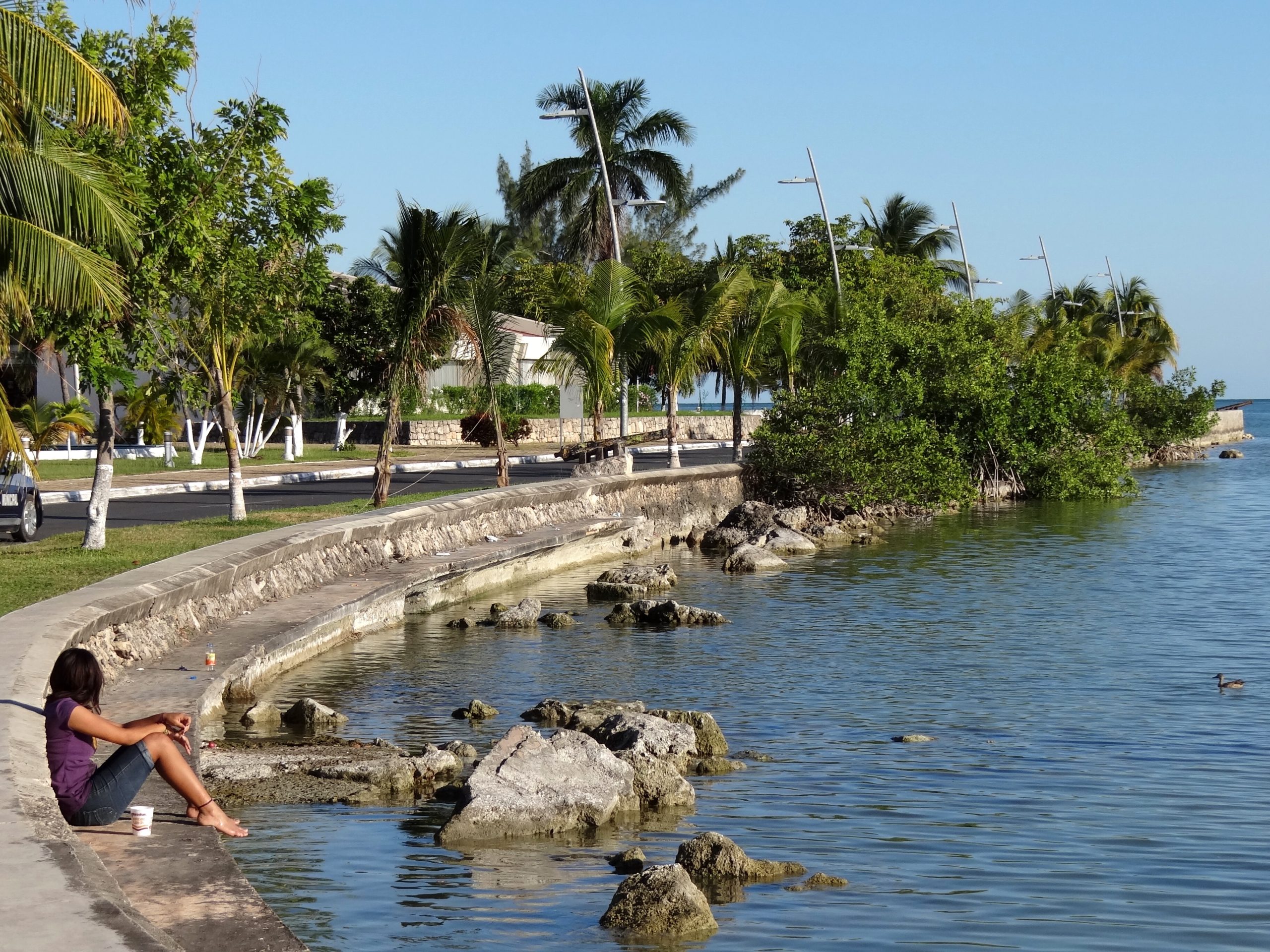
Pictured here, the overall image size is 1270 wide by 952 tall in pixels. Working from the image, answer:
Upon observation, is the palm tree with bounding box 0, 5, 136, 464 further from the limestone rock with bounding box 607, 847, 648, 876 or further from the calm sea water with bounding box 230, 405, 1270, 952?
the limestone rock with bounding box 607, 847, 648, 876

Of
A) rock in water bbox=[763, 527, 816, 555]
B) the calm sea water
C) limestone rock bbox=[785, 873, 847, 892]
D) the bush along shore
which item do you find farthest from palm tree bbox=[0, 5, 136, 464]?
rock in water bbox=[763, 527, 816, 555]

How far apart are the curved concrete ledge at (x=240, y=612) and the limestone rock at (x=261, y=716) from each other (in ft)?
0.87

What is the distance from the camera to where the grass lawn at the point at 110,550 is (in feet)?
45.9

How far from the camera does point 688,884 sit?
24.2 ft

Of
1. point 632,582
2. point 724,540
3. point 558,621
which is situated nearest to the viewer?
point 558,621

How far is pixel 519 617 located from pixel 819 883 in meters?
9.64

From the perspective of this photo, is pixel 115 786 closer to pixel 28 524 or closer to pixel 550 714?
pixel 550 714

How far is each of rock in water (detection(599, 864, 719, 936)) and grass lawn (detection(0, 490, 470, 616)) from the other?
6.92 meters

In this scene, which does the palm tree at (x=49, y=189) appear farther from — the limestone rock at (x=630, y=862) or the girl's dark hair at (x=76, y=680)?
the limestone rock at (x=630, y=862)

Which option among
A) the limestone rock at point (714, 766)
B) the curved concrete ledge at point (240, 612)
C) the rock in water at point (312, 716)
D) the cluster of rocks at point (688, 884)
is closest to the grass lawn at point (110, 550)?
the curved concrete ledge at point (240, 612)

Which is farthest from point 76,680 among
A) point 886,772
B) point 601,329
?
point 601,329

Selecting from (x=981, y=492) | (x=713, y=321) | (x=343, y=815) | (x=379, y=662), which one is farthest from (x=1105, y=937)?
(x=981, y=492)

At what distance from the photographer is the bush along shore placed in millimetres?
7805

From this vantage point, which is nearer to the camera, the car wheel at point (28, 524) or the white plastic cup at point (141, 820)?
the white plastic cup at point (141, 820)
